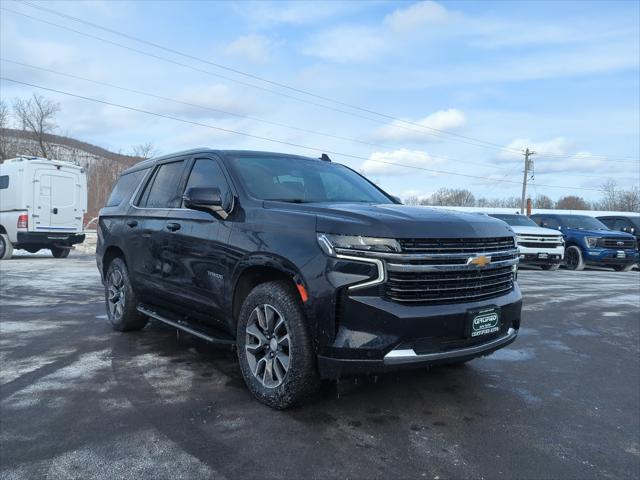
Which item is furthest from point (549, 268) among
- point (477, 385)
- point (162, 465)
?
point (162, 465)

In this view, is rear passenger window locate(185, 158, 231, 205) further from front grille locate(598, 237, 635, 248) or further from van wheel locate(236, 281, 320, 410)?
front grille locate(598, 237, 635, 248)

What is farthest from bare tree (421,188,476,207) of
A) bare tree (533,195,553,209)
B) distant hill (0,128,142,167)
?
distant hill (0,128,142,167)

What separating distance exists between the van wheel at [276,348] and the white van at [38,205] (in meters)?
13.6

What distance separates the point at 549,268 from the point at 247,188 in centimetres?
1467

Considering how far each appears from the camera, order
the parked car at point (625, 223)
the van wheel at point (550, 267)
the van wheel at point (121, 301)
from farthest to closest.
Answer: the parked car at point (625, 223)
the van wheel at point (550, 267)
the van wheel at point (121, 301)

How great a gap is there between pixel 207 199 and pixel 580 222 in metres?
16.2

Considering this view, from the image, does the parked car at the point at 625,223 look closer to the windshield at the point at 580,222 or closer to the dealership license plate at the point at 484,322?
the windshield at the point at 580,222

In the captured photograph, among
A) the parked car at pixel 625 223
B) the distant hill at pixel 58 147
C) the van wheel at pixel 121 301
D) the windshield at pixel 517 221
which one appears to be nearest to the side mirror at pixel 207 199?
the van wheel at pixel 121 301

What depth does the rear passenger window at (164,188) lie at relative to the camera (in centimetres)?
503

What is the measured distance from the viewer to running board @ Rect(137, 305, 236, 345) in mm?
4000

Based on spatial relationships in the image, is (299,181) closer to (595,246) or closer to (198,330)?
(198,330)

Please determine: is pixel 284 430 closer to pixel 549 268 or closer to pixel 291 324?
pixel 291 324

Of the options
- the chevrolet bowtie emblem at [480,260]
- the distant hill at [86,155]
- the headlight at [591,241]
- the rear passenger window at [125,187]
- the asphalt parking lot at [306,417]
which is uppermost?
the distant hill at [86,155]

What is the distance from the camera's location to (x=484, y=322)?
3465 millimetres
